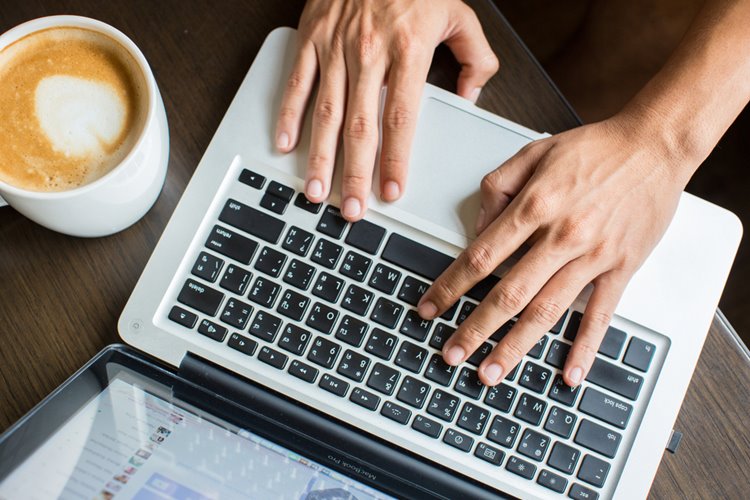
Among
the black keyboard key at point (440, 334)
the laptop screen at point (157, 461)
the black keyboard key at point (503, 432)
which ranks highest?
the black keyboard key at point (440, 334)

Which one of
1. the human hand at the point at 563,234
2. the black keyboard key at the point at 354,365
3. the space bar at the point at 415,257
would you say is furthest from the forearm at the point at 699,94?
the black keyboard key at the point at 354,365

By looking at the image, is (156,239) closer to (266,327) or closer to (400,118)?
(266,327)

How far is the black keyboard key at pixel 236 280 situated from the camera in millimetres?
565

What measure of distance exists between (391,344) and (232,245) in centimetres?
16

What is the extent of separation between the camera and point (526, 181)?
0.59 meters

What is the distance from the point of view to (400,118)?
0.59 meters

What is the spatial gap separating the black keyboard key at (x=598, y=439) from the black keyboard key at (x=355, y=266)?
225 mm

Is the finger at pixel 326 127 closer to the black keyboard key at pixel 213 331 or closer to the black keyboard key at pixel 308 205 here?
the black keyboard key at pixel 308 205

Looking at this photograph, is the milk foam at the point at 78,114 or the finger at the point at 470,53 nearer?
the milk foam at the point at 78,114

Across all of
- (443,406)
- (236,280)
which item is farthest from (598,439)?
(236,280)

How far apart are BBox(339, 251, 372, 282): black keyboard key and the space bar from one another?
0.02 meters

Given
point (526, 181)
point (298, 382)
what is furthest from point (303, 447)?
point (526, 181)

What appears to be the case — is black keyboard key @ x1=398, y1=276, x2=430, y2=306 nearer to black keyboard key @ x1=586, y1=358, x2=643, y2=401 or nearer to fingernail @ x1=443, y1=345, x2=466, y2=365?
fingernail @ x1=443, y1=345, x2=466, y2=365

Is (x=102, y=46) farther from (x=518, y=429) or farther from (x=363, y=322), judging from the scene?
(x=518, y=429)
